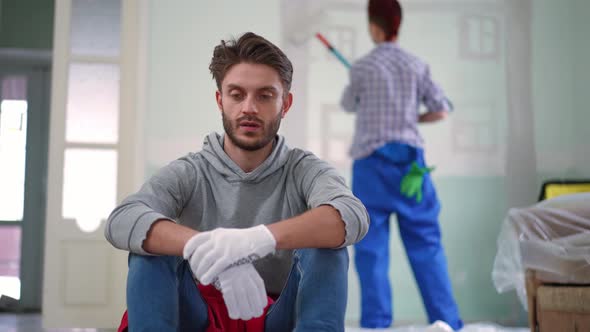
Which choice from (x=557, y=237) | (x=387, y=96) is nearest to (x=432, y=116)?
(x=387, y=96)

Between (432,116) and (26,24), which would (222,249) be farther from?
(26,24)

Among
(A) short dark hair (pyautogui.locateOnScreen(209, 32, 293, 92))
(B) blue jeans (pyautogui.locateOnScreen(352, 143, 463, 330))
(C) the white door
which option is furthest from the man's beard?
(C) the white door

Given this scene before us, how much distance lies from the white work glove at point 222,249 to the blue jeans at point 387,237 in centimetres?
133

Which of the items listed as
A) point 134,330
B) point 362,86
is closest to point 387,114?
point 362,86

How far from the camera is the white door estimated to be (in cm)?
280

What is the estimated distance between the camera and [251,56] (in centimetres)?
135

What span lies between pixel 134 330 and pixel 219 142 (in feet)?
1.64

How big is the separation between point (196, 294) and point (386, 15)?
1.67m

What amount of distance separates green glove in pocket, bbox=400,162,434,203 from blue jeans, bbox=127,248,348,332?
124cm

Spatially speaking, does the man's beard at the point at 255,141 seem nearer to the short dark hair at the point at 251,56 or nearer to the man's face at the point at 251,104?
the man's face at the point at 251,104

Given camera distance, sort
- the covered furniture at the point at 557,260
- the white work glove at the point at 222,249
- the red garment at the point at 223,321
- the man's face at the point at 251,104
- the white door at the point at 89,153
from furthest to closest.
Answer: the white door at the point at 89,153
the covered furniture at the point at 557,260
the man's face at the point at 251,104
the red garment at the point at 223,321
the white work glove at the point at 222,249

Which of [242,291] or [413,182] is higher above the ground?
[413,182]

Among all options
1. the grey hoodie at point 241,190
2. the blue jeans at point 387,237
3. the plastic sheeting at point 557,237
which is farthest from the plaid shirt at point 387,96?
the grey hoodie at point 241,190

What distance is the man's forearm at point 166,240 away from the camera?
43.8 inches
